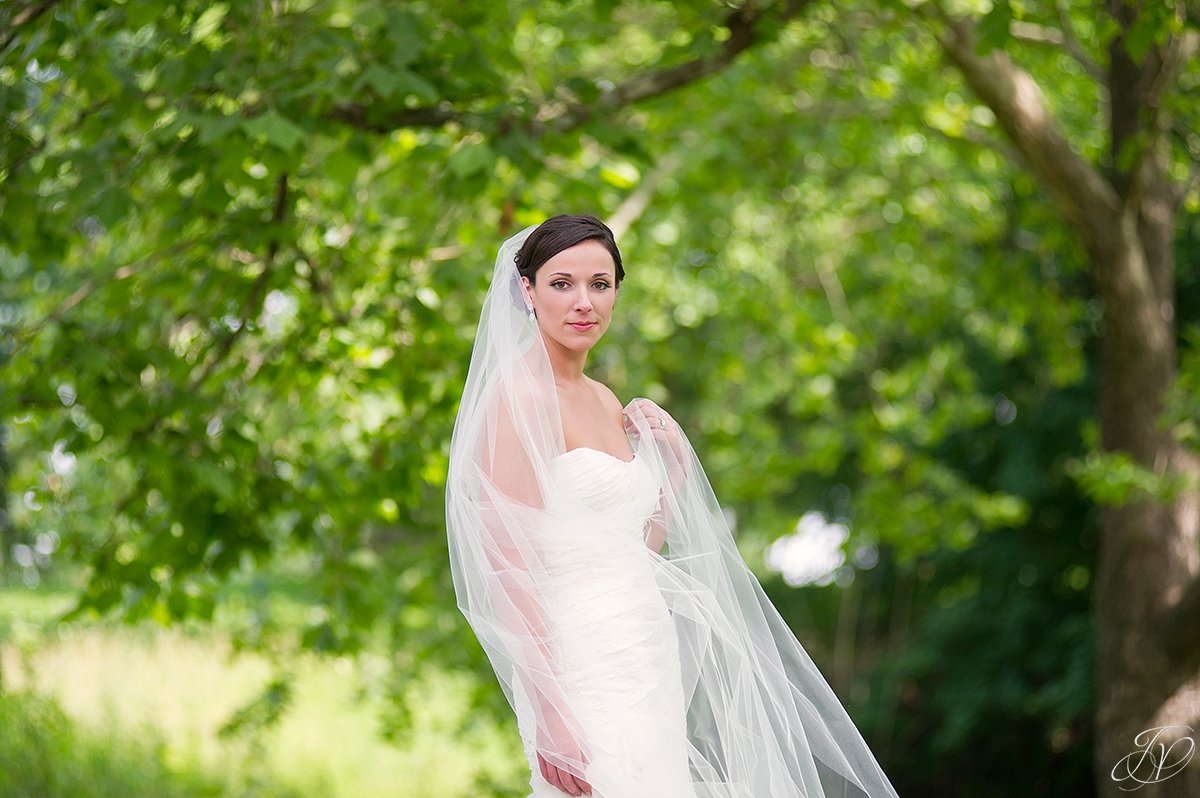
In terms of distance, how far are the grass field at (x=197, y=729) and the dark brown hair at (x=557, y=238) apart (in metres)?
4.26

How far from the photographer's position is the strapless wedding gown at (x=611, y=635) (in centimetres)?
260

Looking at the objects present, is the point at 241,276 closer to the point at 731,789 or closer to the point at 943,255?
the point at 731,789

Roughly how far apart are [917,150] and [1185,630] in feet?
12.5

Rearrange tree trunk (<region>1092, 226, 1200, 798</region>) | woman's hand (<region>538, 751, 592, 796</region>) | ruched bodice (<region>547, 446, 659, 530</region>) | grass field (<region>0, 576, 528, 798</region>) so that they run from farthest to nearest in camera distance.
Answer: grass field (<region>0, 576, 528, 798</region>) → tree trunk (<region>1092, 226, 1200, 798</region>) → ruched bodice (<region>547, 446, 659, 530</region>) → woman's hand (<region>538, 751, 592, 796</region>)

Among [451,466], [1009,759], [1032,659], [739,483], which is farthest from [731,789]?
[1009,759]

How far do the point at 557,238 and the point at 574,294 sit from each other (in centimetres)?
13

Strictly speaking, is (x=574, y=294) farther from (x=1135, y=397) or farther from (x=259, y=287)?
(x=1135, y=397)

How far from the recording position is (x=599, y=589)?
2.68 meters

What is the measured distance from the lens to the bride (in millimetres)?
2596

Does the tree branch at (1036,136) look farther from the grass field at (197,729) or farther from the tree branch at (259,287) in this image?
the grass field at (197,729)

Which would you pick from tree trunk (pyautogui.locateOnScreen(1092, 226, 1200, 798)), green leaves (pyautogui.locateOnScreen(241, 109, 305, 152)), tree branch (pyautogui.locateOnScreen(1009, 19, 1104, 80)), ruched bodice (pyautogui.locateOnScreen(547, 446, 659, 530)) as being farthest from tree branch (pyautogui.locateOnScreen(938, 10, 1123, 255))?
ruched bodice (pyautogui.locateOnScreen(547, 446, 659, 530))

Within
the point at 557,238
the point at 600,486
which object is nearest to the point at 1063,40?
the point at 557,238

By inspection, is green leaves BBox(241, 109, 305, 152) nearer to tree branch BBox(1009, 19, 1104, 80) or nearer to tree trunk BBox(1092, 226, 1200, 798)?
tree branch BBox(1009, 19, 1104, 80)

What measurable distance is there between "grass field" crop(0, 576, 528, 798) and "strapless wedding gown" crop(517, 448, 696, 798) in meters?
4.17
